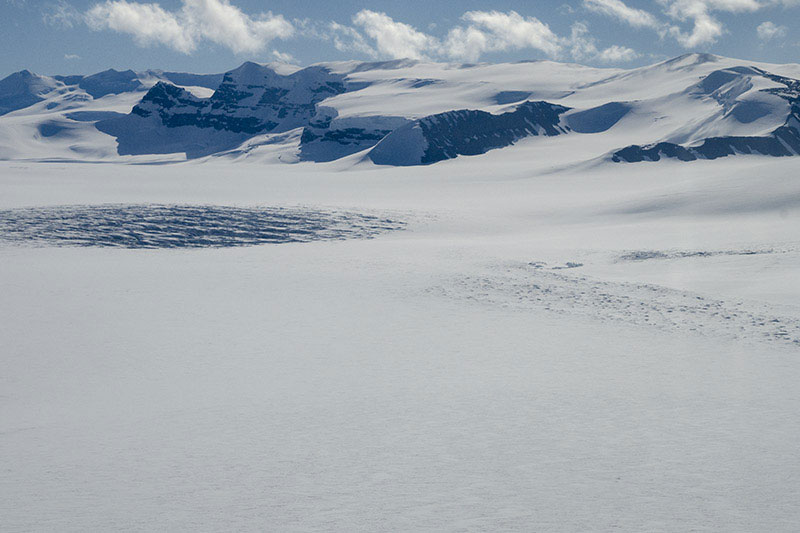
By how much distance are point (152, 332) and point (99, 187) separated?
2649 cm

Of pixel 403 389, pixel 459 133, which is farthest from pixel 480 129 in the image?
pixel 403 389

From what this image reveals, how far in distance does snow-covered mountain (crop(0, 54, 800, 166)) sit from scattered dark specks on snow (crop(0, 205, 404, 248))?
2885 cm

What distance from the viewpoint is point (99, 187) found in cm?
3494

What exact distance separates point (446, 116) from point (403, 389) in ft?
214

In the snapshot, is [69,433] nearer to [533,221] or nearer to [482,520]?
[482,520]

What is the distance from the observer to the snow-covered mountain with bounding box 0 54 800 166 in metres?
58.8

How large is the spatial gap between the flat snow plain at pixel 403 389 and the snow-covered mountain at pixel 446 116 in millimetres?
37643

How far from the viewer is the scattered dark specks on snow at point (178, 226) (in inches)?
850

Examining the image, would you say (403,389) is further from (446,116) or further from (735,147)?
(446,116)

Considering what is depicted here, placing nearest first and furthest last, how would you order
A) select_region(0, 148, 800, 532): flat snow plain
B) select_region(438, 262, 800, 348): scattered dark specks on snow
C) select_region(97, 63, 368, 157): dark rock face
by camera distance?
select_region(0, 148, 800, 532): flat snow plain, select_region(438, 262, 800, 348): scattered dark specks on snow, select_region(97, 63, 368, 157): dark rock face

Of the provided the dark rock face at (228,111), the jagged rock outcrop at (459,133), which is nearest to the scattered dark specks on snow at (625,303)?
the jagged rock outcrop at (459,133)

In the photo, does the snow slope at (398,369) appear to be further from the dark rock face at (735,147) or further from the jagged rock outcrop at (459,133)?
the jagged rock outcrop at (459,133)

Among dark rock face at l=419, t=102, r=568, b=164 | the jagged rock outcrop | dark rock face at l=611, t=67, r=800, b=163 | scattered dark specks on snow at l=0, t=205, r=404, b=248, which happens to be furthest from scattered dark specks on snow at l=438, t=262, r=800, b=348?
dark rock face at l=419, t=102, r=568, b=164

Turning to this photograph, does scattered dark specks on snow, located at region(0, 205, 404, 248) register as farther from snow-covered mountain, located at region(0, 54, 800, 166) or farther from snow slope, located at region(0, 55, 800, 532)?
snow-covered mountain, located at region(0, 54, 800, 166)
